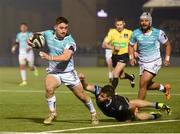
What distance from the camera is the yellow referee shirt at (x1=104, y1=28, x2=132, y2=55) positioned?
18.5 m

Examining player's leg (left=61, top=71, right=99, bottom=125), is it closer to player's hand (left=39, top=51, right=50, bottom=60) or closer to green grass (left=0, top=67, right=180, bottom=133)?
green grass (left=0, top=67, right=180, bottom=133)

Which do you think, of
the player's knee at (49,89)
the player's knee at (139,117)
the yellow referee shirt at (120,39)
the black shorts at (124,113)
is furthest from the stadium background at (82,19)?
the player's knee at (49,89)

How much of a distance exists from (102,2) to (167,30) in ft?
17.7

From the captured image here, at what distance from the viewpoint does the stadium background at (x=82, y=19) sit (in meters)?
45.1

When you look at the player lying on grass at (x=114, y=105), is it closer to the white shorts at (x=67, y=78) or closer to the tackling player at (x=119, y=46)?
the white shorts at (x=67, y=78)

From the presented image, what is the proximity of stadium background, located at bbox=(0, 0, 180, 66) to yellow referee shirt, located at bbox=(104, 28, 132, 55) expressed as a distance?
24.3m

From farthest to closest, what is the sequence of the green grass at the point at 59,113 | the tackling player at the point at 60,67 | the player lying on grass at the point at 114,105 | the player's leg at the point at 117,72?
1. the player's leg at the point at 117,72
2. the player lying on grass at the point at 114,105
3. the tackling player at the point at 60,67
4. the green grass at the point at 59,113

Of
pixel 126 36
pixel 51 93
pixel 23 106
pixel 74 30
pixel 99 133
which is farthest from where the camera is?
pixel 74 30

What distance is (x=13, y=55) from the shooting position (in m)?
45.8

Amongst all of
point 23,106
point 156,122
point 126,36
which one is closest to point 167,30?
point 126,36

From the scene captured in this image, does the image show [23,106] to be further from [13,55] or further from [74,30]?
Result: [74,30]

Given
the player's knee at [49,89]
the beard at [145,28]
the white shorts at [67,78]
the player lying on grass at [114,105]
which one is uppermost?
the beard at [145,28]

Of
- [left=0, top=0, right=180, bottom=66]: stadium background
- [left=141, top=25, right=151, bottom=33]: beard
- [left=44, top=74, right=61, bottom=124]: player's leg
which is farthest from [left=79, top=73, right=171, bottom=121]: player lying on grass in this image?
[left=0, top=0, right=180, bottom=66]: stadium background

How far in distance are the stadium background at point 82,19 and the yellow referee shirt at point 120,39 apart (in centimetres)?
2431
